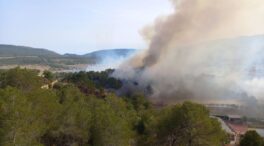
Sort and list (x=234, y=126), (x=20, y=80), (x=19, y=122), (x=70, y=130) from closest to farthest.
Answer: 1. (x=19, y=122)
2. (x=70, y=130)
3. (x=20, y=80)
4. (x=234, y=126)

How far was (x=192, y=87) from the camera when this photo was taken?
90250 mm

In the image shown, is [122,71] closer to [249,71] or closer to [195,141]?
[249,71]

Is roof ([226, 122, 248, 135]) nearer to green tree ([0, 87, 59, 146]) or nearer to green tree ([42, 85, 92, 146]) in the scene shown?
green tree ([42, 85, 92, 146])

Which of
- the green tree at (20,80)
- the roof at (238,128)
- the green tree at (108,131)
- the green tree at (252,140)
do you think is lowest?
the roof at (238,128)

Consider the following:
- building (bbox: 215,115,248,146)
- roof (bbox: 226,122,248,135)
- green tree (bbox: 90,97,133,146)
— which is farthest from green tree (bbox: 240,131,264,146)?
roof (bbox: 226,122,248,135)

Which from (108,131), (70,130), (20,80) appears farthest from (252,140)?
(20,80)

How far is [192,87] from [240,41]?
112ft

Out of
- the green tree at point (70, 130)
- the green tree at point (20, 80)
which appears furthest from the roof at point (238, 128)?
the green tree at point (70, 130)

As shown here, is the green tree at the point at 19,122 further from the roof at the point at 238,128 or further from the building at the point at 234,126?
the roof at the point at 238,128

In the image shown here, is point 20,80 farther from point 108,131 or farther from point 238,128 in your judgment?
point 238,128

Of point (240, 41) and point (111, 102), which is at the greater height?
point (240, 41)

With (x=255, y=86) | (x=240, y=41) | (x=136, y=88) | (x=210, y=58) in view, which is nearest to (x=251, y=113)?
(x=255, y=86)

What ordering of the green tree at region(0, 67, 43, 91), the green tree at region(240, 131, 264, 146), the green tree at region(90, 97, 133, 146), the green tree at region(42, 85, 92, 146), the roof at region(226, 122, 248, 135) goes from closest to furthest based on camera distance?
the green tree at region(90, 97, 133, 146) < the green tree at region(42, 85, 92, 146) < the green tree at region(240, 131, 264, 146) < the green tree at region(0, 67, 43, 91) < the roof at region(226, 122, 248, 135)

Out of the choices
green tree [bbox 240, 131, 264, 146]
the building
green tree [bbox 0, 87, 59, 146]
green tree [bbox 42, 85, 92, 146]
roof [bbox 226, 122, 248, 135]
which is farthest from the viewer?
roof [bbox 226, 122, 248, 135]
